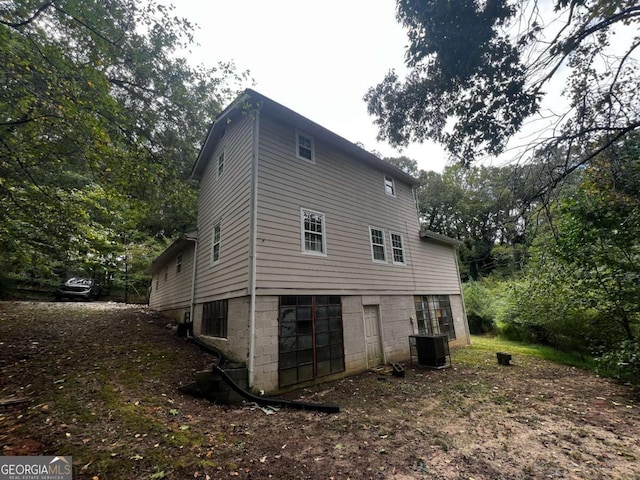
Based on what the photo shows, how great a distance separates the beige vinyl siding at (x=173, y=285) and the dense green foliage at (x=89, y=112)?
2534 mm

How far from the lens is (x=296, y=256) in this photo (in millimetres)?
7000

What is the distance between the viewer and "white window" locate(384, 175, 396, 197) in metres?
11.0

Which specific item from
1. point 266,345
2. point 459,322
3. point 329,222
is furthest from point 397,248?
point 266,345

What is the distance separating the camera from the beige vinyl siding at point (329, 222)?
6727 millimetres

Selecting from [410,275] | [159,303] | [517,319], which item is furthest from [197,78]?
[517,319]

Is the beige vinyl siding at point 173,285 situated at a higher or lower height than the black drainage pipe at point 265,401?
higher

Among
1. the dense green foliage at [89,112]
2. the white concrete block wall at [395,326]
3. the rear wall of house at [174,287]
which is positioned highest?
the dense green foliage at [89,112]

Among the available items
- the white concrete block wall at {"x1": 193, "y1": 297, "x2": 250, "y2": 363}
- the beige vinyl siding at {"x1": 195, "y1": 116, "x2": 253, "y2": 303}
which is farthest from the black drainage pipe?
the beige vinyl siding at {"x1": 195, "y1": 116, "x2": 253, "y2": 303}

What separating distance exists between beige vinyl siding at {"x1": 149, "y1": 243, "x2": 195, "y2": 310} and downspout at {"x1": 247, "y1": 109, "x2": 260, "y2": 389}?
5060 millimetres

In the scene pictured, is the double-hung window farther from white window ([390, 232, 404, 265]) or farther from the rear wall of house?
the rear wall of house

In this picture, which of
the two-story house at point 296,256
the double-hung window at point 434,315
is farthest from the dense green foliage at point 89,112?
the double-hung window at point 434,315

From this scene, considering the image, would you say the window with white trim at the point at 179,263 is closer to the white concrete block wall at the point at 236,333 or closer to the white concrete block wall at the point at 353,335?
the white concrete block wall at the point at 236,333

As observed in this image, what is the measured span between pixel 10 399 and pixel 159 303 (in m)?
11.3

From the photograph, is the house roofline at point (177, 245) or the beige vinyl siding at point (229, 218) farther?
the house roofline at point (177, 245)
